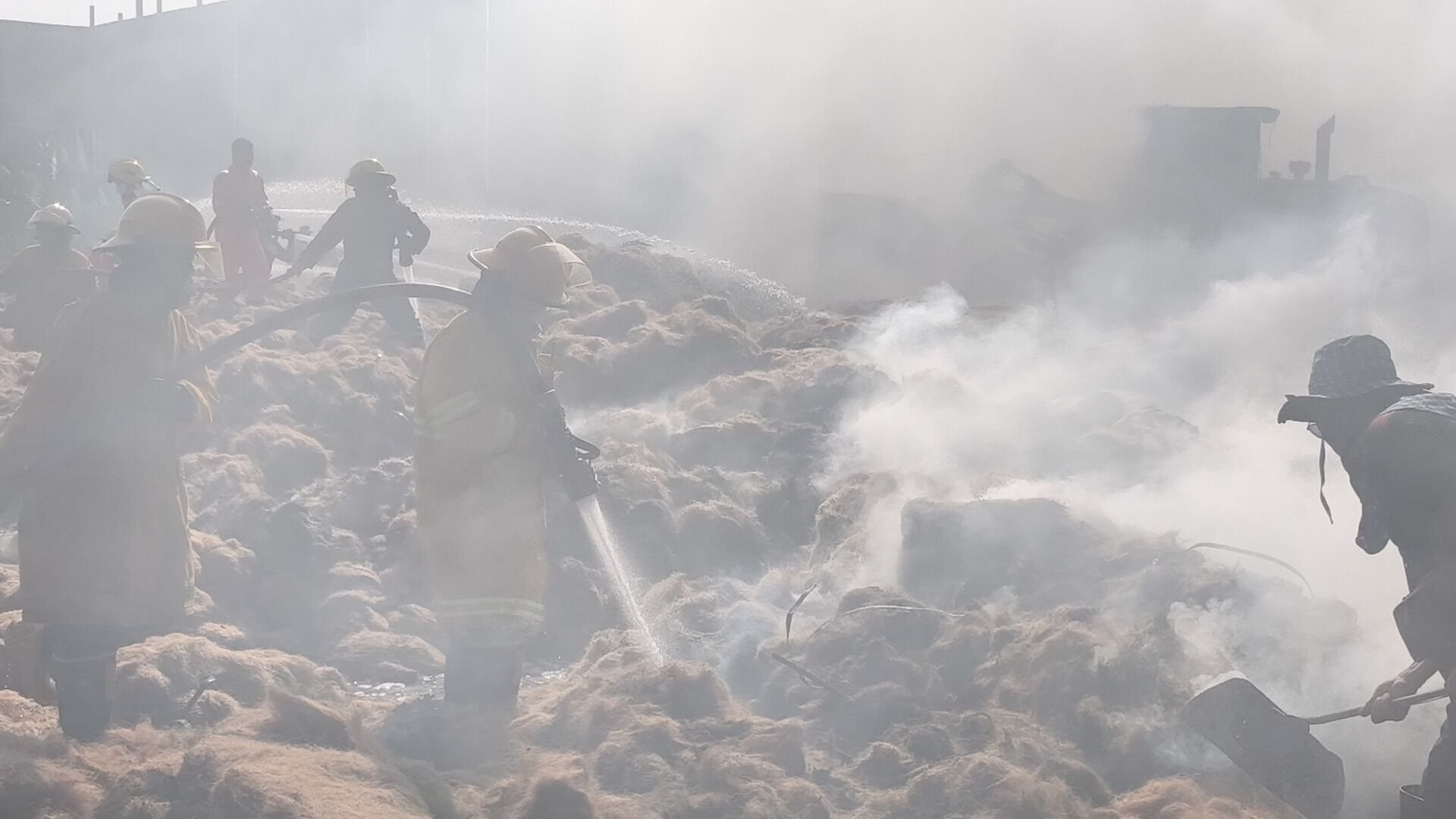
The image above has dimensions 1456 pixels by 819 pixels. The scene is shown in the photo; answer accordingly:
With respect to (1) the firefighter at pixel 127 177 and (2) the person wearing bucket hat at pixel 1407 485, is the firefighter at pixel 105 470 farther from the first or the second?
(1) the firefighter at pixel 127 177

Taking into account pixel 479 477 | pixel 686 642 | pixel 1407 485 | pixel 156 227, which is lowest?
pixel 686 642

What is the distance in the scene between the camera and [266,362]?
31.9 feet

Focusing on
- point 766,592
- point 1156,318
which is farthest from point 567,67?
point 766,592

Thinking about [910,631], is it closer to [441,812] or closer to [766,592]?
[766,592]

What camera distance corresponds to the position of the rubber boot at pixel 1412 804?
13.5 ft

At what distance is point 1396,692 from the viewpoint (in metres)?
4.18

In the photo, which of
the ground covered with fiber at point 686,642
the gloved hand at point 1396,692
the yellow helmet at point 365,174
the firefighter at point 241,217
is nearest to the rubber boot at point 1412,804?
the gloved hand at point 1396,692

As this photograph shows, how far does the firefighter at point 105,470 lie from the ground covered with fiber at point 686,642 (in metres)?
0.32

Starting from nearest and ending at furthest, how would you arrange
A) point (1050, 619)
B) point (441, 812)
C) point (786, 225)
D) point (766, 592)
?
point (441, 812), point (1050, 619), point (766, 592), point (786, 225)

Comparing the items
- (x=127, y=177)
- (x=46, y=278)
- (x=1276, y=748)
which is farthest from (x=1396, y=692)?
(x=127, y=177)

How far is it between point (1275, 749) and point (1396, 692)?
614 millimetres

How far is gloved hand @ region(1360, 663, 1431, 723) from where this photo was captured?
4.14 m

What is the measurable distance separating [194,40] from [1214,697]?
105 ft

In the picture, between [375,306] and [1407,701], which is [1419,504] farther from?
[375,306]
